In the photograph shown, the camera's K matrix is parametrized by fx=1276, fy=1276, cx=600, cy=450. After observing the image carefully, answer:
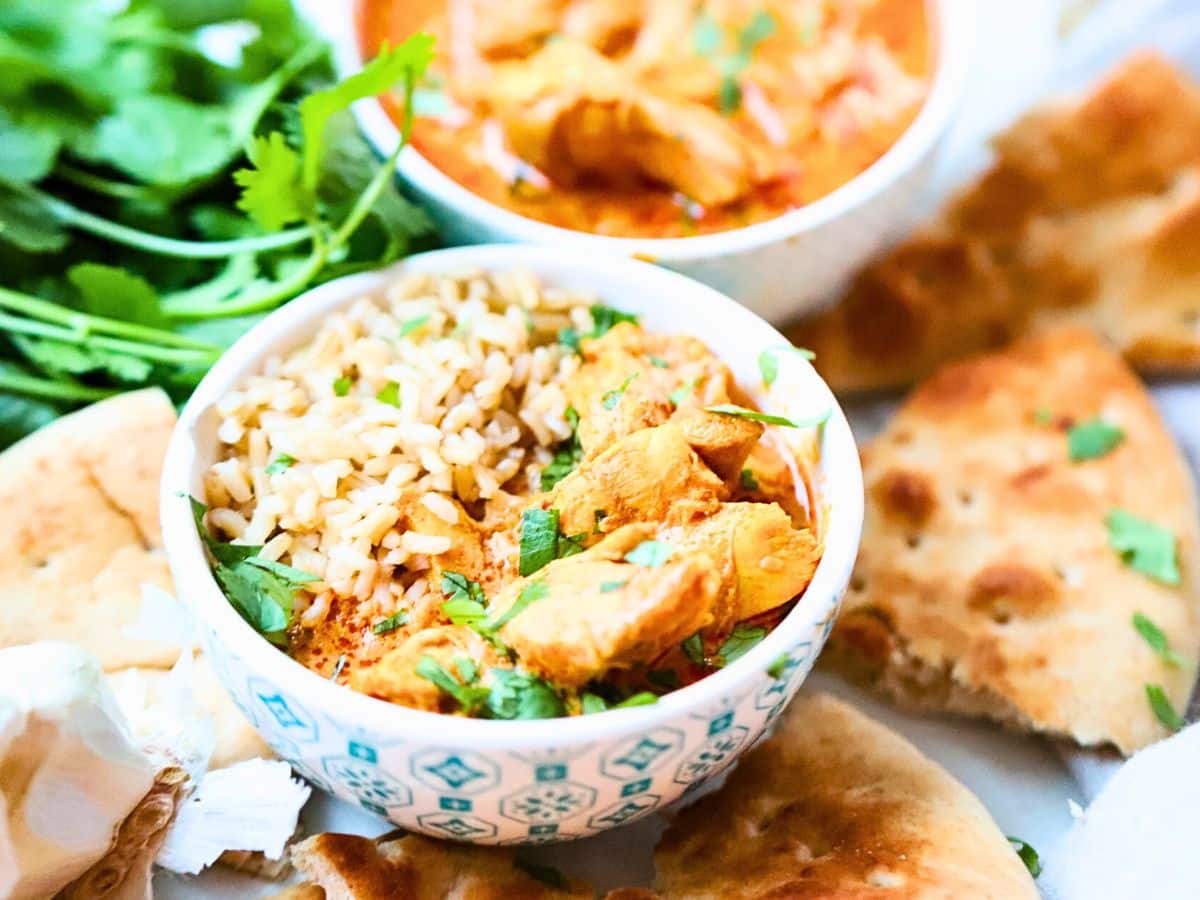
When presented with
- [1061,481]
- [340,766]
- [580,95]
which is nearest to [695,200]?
[580,95]

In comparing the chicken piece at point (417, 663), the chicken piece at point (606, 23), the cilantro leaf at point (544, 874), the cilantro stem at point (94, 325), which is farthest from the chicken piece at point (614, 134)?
the cilantro leaf at point (544, 874)

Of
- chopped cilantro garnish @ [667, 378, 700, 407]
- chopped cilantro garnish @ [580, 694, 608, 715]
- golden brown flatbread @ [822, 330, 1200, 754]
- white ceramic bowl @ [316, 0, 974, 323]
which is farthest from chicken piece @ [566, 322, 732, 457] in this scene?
golden brown flatbread @ [822, 330, 1200, 754]

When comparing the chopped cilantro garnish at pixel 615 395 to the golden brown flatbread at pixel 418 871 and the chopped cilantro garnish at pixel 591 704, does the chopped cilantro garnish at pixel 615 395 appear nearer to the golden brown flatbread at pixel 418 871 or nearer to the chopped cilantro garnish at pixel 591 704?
the chopped cilantro garnish at pixel 591 704

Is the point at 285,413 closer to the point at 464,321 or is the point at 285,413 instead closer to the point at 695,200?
the point at 464,321

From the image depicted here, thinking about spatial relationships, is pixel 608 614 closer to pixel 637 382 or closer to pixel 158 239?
pixel 637 382

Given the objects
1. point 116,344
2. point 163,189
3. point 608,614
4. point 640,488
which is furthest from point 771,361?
point 163,189

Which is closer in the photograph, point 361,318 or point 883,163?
point 361,318

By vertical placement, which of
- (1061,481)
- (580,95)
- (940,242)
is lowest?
(1061,481)
